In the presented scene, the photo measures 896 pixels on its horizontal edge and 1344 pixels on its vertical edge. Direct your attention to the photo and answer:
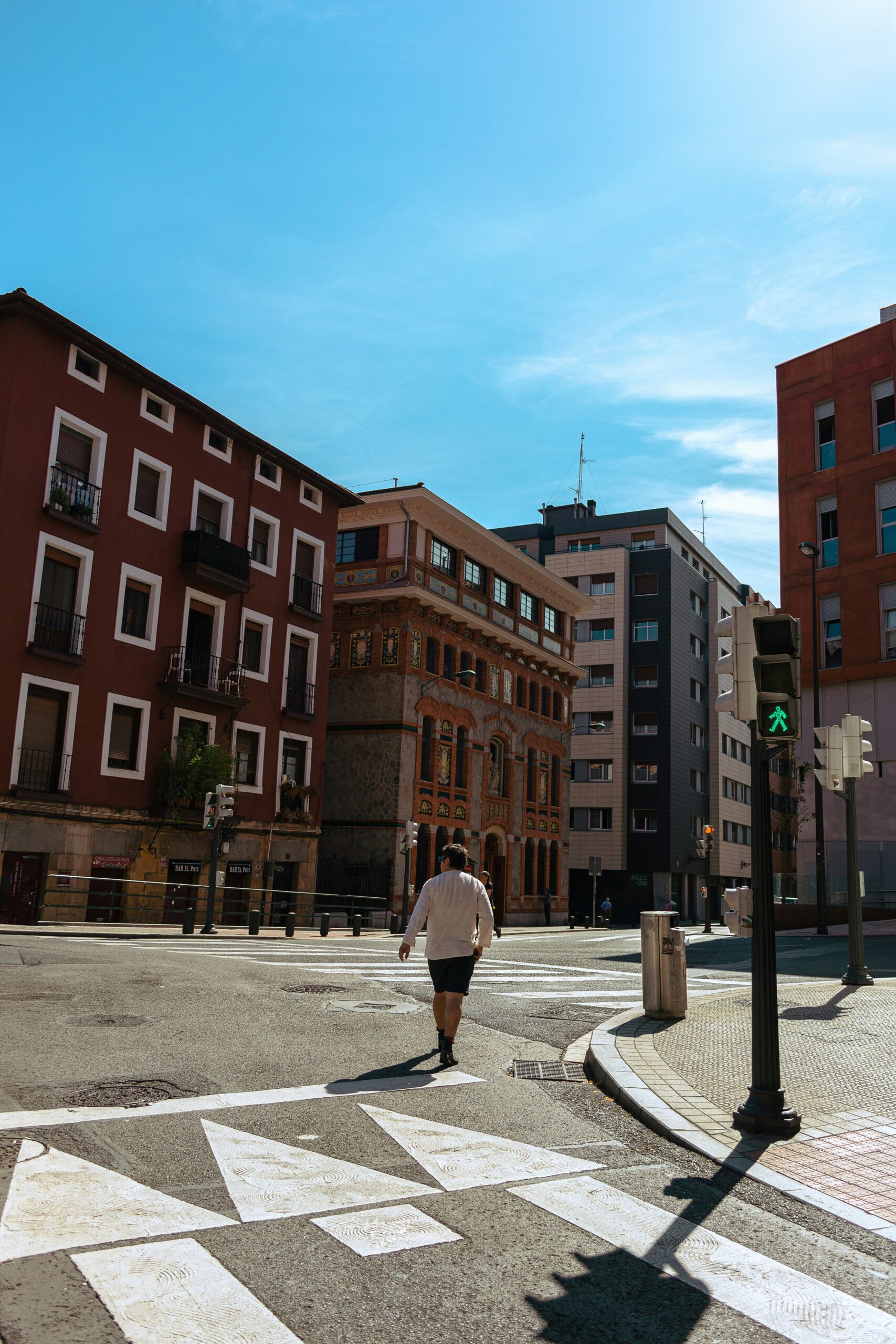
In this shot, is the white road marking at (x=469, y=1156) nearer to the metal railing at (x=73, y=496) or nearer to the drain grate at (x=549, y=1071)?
the drain grate at (x=549, y=1071)

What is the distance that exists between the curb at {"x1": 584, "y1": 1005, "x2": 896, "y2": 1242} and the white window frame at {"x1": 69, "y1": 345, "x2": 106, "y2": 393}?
24386mm

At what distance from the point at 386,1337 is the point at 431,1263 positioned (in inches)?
24.4

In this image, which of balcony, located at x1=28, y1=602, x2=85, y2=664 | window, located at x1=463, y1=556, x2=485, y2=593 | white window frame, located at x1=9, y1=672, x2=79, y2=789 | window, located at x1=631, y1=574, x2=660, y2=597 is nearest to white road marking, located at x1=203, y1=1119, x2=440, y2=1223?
white window frame, located at x1=9, y1=672, x2=79, y2=789

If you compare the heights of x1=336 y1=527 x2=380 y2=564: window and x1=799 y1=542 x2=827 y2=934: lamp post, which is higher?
x1=336 y1=527 x2=380 y2=564: window

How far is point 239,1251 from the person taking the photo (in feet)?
12.7

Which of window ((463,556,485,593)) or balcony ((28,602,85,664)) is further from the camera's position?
window ((463,556,485,593))

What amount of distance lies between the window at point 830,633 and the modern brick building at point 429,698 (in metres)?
11.9

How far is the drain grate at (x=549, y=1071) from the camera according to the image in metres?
7.72

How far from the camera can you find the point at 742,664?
6.77 m

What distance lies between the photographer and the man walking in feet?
26.2

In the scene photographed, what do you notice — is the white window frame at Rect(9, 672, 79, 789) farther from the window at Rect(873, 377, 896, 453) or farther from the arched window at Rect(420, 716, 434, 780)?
the window at Rect(873, 377, 896, 453)

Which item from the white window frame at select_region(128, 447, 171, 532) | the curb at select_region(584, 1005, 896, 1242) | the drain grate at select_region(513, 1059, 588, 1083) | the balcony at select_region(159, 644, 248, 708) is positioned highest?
the white window frame at select_region(128, 447, 171, 532)

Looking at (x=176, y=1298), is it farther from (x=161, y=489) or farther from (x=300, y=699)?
(x=300, y=699)

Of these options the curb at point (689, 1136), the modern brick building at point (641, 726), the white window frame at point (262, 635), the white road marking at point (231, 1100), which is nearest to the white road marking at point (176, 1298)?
the white road marking at point (231, 1100)
